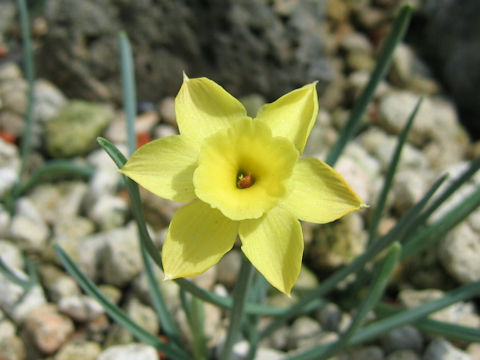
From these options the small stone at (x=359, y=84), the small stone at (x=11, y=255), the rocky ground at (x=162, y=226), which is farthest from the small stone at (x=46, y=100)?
the small stone at (x=359, y=84)

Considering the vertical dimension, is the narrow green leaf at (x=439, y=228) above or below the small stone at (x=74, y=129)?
above

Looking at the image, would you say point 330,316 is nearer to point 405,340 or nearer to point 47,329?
point 405,340

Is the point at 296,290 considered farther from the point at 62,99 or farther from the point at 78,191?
the point at 62,99

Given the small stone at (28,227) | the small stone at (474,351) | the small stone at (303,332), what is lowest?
the small stone at (28,227)

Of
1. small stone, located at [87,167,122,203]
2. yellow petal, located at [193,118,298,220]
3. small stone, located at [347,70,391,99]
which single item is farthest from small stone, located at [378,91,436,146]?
yellow petal, located at [193,118,298,220]

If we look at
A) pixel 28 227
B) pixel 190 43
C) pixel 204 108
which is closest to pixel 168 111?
pixel 190 43

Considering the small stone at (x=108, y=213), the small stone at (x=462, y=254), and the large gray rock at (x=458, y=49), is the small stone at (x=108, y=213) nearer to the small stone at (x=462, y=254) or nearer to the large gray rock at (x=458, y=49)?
the small stone at (x=462, y=254)

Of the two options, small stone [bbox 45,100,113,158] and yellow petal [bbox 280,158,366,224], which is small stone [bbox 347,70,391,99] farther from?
yellow petal [bbox 280,158,366,224]

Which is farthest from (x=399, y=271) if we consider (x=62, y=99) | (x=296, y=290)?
(x=62, y=99)
